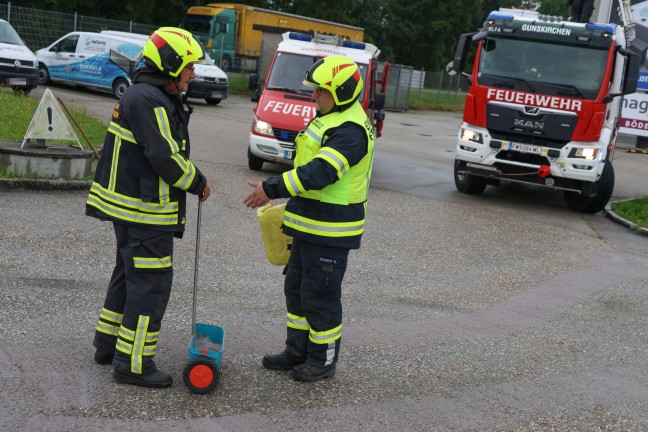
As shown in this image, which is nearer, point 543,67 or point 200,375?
point 200,375

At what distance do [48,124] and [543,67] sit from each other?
7287 millimetres

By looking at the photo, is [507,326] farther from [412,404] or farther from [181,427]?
[181,427]

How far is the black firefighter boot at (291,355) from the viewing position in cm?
540

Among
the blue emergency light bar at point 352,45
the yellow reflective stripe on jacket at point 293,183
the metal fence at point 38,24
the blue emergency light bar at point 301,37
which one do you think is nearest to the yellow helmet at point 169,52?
the yellow reflective stripe on jacket at point 293,183

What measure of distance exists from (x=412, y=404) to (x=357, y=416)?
1.39 feet

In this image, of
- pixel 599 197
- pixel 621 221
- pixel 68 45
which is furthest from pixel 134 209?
pixel 68 45

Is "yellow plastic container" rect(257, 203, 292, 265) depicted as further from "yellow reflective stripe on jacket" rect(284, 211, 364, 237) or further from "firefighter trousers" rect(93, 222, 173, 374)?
"firefighter trousers" rect(93, 222, 173, 374)

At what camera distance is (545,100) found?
12.8 meters

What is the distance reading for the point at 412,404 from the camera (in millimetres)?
5086

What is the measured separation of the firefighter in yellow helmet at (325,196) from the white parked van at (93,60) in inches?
748

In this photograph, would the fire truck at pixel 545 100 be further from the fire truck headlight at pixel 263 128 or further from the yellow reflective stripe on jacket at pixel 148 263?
the yellow reflective stripe on jacket at pixel 148 263

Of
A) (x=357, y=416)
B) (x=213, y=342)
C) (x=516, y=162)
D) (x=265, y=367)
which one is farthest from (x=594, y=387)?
(x=516, y=162)

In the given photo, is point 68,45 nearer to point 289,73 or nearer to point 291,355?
point 289,73

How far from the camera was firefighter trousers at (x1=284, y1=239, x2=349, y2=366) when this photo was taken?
5141 millimetres
